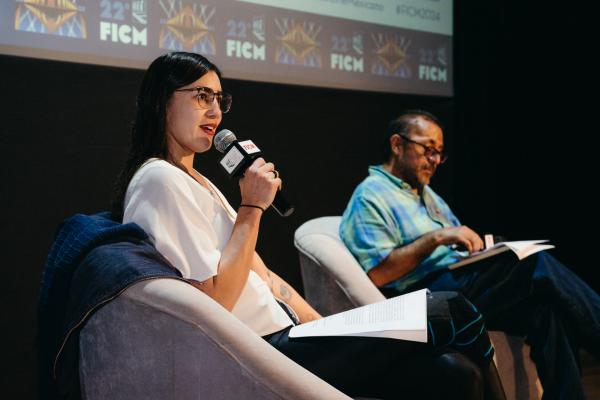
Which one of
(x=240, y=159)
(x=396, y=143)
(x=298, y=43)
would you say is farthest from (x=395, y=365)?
(x=298, y=43)

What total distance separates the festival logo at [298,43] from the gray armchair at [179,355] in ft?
6.14

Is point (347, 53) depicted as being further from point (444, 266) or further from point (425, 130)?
point (444, 266)

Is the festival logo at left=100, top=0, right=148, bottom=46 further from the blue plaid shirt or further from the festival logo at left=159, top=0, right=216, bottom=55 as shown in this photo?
the blue plaid shirt

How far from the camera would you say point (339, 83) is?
314 cm

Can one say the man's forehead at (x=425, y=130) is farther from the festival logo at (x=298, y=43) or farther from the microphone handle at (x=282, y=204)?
the microphone handle at (x=282, y=204)

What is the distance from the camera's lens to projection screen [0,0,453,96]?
2340 millimetres

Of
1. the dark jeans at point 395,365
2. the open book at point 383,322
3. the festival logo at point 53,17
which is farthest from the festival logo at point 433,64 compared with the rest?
the dark jeans at point 395,365

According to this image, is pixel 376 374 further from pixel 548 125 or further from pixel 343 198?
pixel 548 125

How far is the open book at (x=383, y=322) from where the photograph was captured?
1271 mm

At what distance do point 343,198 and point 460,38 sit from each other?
114 centimetres

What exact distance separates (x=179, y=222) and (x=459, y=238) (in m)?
1.18

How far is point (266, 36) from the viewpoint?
2.84m

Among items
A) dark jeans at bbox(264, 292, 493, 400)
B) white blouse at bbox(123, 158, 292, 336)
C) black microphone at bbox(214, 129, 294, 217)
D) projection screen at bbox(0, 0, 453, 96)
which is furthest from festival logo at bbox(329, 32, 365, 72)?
dark jeans at bbox(264, 292, 493, 400)

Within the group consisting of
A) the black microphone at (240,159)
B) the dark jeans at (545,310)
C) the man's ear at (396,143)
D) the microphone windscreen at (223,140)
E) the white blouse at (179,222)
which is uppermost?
the man's ear at (396,143)
